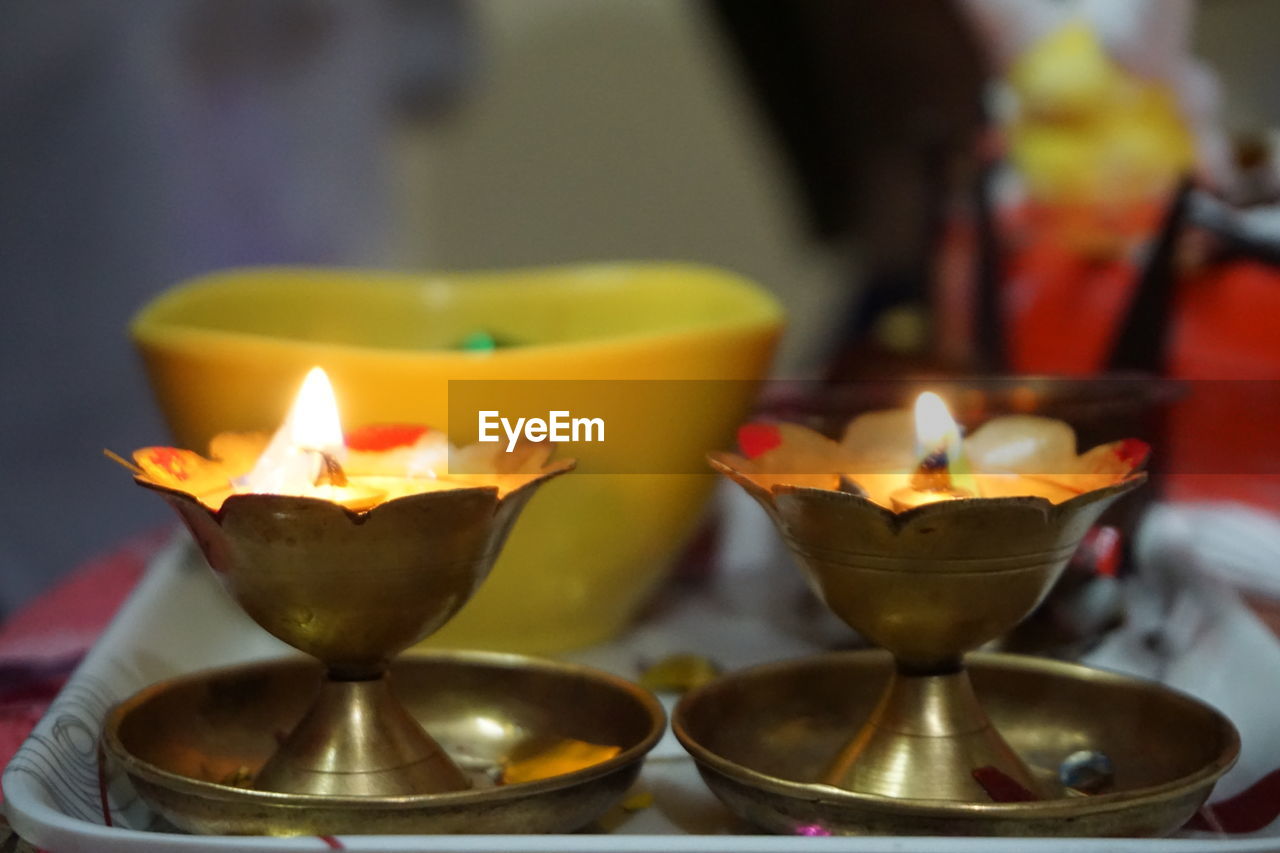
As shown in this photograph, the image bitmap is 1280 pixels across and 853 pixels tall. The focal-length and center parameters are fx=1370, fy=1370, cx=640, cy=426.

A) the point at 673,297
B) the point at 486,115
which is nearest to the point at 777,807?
the point at 673,297

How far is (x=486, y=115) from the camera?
111 centimetres

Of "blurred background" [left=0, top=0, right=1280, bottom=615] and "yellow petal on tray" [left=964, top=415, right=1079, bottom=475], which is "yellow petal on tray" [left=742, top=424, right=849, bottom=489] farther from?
"blurred background" [left=0, top=0, right=1280, bottom=615]

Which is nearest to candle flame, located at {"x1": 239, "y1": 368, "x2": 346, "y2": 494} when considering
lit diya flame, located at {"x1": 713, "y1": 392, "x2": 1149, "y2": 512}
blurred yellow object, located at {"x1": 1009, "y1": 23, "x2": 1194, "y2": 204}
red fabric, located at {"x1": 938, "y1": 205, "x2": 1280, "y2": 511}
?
lit diya flame, located at {"x1": 713, "y1": 392, "x2": 1149, "y2": 512}

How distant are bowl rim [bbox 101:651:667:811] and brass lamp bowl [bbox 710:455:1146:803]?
0.05 metres

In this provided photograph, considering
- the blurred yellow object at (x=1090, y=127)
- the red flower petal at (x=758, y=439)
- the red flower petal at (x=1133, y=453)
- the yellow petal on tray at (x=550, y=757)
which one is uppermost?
the blurred yellow object at (x=1090, y=127)

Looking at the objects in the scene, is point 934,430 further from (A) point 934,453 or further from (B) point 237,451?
(B) point 237,451

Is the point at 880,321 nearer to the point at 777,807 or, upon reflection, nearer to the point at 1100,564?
the point at 1100,564

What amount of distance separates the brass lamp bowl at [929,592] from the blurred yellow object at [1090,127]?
42 cm

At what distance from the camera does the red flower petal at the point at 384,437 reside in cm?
38

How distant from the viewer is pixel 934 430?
0.36m

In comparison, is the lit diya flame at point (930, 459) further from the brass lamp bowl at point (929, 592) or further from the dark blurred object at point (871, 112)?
the dark blurred object at point (871, 112)

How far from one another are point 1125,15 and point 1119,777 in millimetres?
461

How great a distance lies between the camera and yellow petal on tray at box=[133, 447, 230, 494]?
1.11 feet

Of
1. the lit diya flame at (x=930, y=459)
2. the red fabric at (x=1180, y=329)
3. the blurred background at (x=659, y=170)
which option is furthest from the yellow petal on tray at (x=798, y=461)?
the blurred background at (x=659, y=170)
